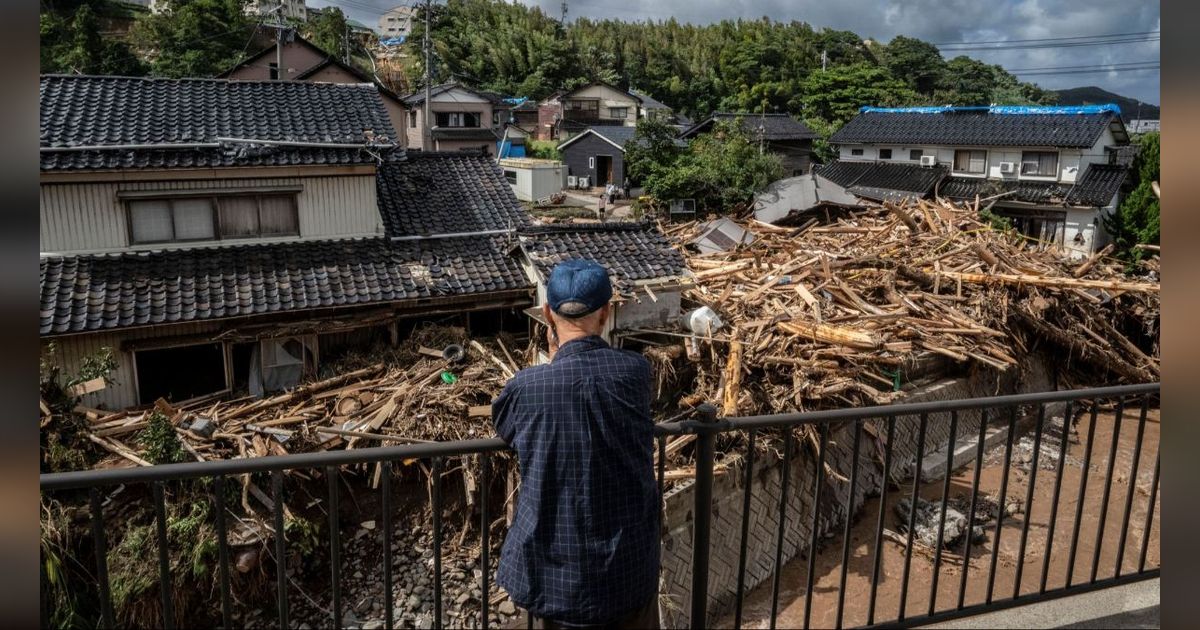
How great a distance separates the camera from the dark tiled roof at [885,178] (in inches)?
1038

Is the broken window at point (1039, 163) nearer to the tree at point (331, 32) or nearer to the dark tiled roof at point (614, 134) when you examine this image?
the dark tiled roof at point (614, 134)

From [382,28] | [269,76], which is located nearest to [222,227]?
[269,76]

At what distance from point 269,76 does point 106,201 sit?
22.9 meters

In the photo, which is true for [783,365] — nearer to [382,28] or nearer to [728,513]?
[728,513]

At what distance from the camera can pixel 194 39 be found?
35875 millimetres

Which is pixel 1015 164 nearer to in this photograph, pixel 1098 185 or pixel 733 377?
pixel 1098 185

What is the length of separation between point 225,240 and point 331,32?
4059cm

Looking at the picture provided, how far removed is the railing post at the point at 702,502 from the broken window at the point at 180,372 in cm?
968

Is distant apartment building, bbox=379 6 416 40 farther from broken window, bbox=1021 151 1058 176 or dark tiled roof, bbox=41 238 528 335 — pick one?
dark tiled roof, bbox=41 238 528 335

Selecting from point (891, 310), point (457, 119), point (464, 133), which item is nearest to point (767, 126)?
point (464, 133)

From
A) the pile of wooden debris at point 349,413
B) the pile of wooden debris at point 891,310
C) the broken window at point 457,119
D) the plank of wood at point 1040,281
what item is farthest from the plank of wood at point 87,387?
the broken window at point 457,119

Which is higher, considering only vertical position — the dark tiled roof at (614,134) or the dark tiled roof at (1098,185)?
the dark tiled roof at (614,134)

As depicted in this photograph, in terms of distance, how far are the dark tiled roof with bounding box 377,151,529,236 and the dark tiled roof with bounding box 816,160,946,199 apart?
16.0m

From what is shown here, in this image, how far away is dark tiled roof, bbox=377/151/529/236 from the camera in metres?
13.2
